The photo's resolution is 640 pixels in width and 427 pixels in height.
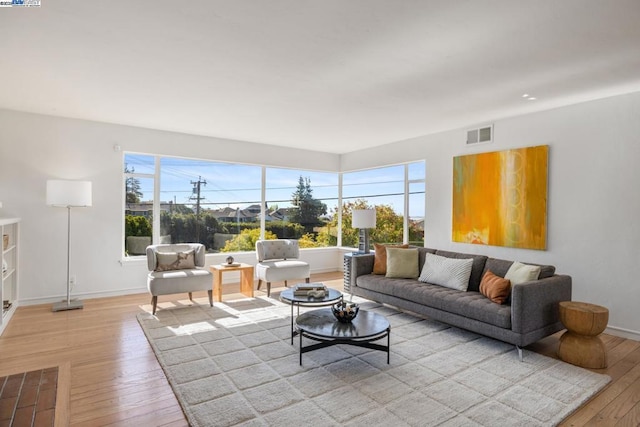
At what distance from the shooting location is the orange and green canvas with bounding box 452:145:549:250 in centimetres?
438

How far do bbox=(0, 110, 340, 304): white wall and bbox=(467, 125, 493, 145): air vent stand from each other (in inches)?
183

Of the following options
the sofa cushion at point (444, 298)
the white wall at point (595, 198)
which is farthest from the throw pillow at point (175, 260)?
the white wall at point (595, 198)

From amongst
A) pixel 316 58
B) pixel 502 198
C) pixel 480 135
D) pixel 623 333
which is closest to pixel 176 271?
pixel 316 58

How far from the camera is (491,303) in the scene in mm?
3506

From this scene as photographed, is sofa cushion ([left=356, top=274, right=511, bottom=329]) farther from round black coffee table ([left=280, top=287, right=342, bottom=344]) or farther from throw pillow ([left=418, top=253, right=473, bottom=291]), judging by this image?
round black coffee table ([left=280, top=287, right=342, bottom=344])

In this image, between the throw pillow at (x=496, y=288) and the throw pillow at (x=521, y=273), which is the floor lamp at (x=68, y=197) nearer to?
the throw pillow at (x=496, y=288)

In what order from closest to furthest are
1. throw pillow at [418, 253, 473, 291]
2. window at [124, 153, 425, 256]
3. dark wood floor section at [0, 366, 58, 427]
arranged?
1. dark wood floor section at [0, 366, 58, 427]
2. throw pillow at [418, 253, 473, 291]
3. window at [124, 153, 425, 256]

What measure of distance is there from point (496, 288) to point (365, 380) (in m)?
1.74

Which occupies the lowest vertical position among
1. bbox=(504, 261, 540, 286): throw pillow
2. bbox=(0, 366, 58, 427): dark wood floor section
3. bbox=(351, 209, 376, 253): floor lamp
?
bbox=(0, 366, 58, 427): dark wood floor section

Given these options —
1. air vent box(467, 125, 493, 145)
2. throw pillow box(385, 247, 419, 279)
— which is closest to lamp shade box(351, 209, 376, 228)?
throw pillow box(385, 247, 419, 279)

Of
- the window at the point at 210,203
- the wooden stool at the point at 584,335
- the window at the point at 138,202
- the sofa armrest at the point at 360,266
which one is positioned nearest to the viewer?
the wooden stool at the point at 584,335

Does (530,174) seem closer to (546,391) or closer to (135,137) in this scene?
(546,391)

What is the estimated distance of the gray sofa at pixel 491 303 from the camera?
317 centimetres

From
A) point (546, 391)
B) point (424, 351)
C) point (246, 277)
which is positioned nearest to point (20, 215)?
point (246, 277)
